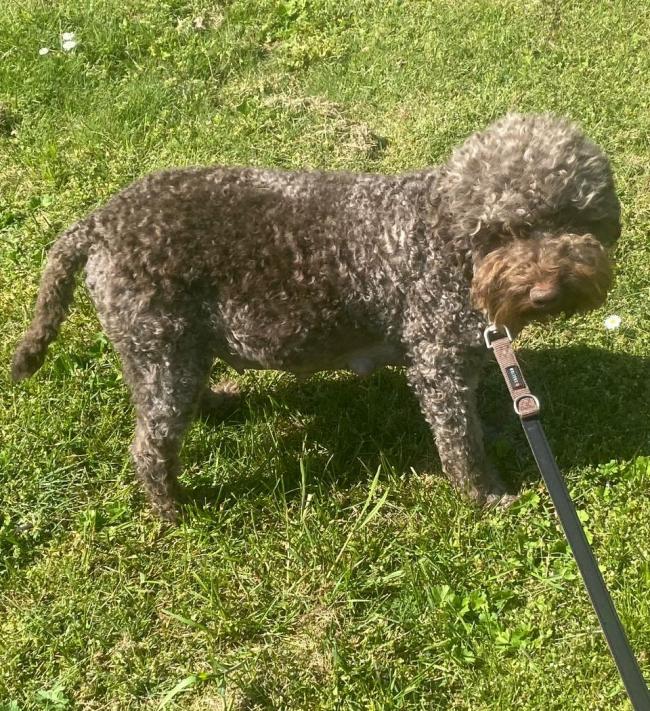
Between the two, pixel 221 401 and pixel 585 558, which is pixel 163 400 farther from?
pixel 585 558

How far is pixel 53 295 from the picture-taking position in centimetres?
362

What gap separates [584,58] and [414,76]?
126cm

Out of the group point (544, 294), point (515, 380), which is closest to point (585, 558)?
point (515, 380)

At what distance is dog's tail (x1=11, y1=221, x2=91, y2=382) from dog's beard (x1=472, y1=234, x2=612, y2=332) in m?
1.75

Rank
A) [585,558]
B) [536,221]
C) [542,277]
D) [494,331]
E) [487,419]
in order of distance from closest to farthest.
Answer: [585,558], [542,277], [536,221], [494,331], [487,419]

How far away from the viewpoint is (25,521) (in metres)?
4.09

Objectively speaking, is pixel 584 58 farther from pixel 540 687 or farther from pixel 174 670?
pixel 174 670

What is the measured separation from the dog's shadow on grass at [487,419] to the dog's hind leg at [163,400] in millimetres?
372

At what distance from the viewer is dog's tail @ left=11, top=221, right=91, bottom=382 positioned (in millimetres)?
Answer: 3531

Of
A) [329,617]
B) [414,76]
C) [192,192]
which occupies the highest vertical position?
[192,192]

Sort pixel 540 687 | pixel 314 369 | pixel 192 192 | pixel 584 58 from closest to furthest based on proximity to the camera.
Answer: pixel 540 687, pixel 192 192, pixel 314 369, pixel 584 58

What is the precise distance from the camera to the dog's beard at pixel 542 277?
309 cm

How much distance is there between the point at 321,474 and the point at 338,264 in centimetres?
124

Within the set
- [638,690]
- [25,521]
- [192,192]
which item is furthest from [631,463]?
[25,521]
